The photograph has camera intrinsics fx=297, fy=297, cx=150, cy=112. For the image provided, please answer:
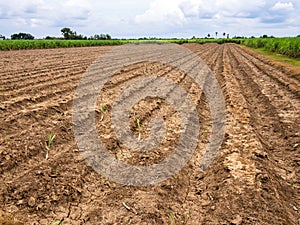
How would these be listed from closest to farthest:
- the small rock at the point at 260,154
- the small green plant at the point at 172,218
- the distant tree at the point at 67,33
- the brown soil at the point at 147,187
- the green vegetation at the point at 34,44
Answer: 1. the small green plant at the point at 172,218
2. the brown soil at the point at 147,187
3. the small rock at the point at 260,154
4. the green vegetation at the point at 34,44
5. the distant tree at the point at 67,33

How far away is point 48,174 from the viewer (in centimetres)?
418

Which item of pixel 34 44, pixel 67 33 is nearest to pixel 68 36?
pixel 67 33

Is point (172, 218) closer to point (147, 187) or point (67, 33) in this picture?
point (147, 187)

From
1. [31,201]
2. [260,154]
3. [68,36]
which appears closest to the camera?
[31,201]

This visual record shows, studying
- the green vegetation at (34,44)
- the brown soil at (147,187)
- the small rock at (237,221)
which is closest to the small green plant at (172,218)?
the brown soil at (147,187)

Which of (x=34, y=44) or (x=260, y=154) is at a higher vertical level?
(x=260, y=154)

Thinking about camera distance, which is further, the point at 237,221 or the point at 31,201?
the point at 31,201

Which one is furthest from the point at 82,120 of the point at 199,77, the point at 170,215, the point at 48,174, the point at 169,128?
the point at 199,77

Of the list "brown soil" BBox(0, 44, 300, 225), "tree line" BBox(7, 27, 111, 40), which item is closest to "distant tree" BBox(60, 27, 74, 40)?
"tree line" BBox(7, 27, 111, 40)

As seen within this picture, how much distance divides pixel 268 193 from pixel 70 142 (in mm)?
3398

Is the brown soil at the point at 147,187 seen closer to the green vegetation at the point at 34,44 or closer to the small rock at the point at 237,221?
the small rock at the point at 237,221

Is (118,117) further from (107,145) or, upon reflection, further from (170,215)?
(170,215)

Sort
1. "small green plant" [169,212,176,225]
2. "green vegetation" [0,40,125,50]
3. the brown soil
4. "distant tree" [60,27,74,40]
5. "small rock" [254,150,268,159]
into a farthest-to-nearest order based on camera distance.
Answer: "distant tree" [60,27,74,40] < "green vegetation" [0,40,125,50] < "small rock" [254,150,268,159] < the brown soil < "small green plant" [169,212,176,225]

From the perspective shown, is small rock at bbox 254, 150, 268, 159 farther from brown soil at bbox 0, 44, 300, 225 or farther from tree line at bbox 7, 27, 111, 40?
tree line at bbox 7, 27, 111, 40
